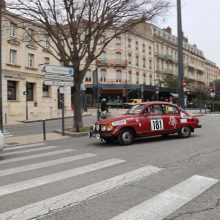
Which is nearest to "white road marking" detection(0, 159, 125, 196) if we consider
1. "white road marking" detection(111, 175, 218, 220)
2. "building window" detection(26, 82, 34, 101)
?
"white road marking" detection(111, 175, 218, 220)

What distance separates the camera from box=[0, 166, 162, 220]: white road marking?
496cm

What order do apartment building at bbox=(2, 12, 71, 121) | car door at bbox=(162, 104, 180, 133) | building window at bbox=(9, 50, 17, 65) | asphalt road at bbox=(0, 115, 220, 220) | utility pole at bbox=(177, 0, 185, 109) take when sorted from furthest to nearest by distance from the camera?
1. building window at bbox=(9, 50, 17, 65)
2. apartment building at bbox=(2, 12, 71, 121)
3. utility pole at bbox=(177, 0, 185, 109)
4. car door at bbox=(162, 104, 180, 133)
5. asphalt road at bbox=(0, 115, 220, 220)

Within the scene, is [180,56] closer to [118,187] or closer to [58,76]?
[58,76]

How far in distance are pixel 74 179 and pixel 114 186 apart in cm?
102

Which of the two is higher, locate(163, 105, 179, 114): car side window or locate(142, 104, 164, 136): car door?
locate(163, 105, 179, 114): car side window

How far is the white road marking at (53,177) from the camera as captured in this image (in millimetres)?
6453

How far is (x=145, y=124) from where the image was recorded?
41.3 ft

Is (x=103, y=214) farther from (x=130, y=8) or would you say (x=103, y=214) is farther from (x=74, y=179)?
(x=130, y=8)

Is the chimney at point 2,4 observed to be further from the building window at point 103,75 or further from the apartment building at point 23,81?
the building window at point 103,75

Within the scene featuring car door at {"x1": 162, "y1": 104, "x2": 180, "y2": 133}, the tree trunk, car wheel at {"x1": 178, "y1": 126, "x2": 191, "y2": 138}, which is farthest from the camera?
the tree trunk

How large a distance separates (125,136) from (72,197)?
6453 millimetres

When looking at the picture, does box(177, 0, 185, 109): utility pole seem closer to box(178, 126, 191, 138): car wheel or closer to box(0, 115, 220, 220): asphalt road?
box(178, 126, 191, 138): car wheel

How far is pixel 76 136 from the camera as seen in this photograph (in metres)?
16.1

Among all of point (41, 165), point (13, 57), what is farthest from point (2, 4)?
point (13, 57)
